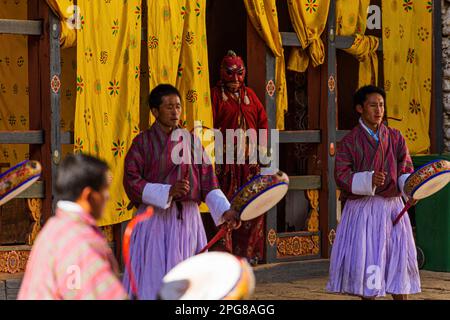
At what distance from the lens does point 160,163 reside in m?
5.51

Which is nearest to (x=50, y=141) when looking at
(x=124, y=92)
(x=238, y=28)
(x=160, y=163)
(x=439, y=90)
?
(x=124, y=92)

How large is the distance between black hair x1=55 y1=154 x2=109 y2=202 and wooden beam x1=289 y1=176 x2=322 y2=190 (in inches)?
217

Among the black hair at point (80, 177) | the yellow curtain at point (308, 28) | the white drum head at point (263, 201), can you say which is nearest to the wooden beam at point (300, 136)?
the yellow curtain at point (308, 28)

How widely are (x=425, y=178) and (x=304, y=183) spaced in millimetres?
2318

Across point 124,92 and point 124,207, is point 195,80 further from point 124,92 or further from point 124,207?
point 124,207

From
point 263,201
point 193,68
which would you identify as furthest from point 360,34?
point 263,201

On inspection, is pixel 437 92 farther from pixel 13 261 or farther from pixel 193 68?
pixel 13 261

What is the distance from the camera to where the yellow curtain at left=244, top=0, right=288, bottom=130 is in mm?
8242

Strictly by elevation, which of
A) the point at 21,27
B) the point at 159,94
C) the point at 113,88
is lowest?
the point at 159,94

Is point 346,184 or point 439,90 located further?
point 439,90

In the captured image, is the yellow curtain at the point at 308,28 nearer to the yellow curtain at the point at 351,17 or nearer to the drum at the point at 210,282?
the yellow curtain at the point at 351,17

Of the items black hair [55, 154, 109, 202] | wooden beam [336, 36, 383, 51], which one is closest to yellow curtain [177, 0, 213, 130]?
wooden beam [336, 36, 383, 51]

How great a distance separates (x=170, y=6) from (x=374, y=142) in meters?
2.12

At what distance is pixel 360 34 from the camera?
8.94 m
